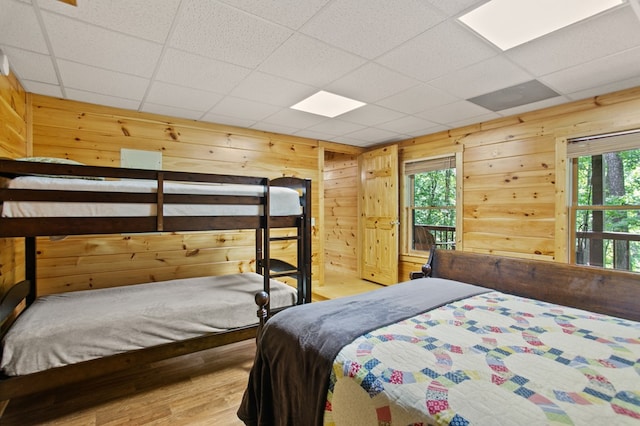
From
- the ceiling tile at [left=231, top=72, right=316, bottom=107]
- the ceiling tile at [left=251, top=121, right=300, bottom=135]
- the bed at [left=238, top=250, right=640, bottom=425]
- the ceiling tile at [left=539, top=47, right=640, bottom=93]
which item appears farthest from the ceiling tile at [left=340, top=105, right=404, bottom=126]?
the bed at [left=238, top=250, right=640, bottom=425]

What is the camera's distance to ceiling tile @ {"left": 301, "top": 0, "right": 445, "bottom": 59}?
1652mm

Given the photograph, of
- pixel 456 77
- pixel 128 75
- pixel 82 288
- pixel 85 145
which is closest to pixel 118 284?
pixel 82 288

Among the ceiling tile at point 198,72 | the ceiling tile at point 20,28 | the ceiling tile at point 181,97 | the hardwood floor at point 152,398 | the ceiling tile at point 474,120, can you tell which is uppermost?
the ceiling tile at point 474,120

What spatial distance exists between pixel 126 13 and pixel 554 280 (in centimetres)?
299

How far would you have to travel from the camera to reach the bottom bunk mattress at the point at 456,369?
85 cm

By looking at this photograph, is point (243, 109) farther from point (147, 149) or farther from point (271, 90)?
point (147, 149)

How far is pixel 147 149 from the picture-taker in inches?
136

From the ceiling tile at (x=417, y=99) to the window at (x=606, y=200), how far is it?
4.72ft

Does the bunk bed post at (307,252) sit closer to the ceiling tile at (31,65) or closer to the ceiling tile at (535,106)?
the ceiling tile at (31,65)

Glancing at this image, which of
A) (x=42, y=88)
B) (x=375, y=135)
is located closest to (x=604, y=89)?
(x=375, y=135)

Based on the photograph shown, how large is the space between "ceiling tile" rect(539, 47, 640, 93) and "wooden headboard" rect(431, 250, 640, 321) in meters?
1.53

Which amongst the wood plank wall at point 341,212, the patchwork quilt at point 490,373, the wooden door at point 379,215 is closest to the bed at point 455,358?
the patchwork quilt at point 490,373

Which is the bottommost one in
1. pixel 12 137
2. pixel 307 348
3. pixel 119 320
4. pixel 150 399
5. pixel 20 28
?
pixel 150 399

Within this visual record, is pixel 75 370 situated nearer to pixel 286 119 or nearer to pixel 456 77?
pixel 286 119
